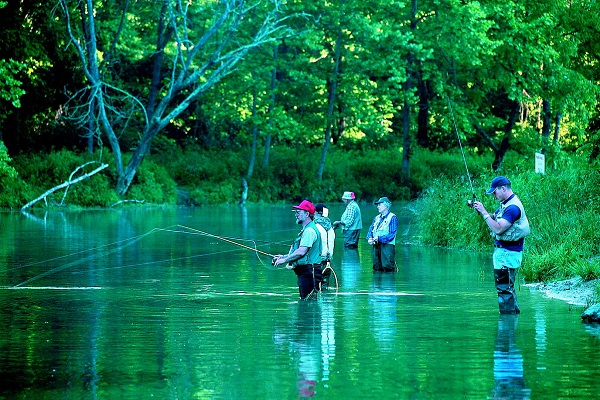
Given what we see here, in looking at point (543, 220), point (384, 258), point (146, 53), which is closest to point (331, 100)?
point (146, 53)

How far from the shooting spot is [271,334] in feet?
42.8

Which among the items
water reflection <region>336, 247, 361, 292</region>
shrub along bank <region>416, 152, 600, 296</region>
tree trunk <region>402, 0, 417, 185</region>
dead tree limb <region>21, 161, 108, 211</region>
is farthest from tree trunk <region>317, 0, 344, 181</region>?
water reflection <region>336, 247, 361, 292</region>

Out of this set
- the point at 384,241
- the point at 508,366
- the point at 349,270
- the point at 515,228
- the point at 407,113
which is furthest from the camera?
the point at 407,113

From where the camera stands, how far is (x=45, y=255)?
24391 millimetres

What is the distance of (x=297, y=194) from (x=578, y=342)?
154 feet

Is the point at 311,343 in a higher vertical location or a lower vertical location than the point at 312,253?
lower

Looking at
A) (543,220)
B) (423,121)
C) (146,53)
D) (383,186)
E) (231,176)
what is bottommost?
(543,220)

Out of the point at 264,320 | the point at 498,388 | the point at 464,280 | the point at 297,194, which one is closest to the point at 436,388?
the point at 498,388

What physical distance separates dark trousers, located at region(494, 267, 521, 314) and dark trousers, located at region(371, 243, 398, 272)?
6.37 meters

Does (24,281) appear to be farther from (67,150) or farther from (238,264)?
(67,150)

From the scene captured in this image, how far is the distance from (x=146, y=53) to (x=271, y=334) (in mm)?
44341

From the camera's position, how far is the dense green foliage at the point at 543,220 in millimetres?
19531

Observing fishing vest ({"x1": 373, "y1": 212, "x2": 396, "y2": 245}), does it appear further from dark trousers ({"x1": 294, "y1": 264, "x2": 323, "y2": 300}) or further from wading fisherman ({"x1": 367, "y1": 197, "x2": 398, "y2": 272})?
dark trousers ({"x1": 294, "y1": 264, "x2": 323, "y2": 300})

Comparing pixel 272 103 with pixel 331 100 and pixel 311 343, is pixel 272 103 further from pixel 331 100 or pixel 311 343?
pixel 311 343
